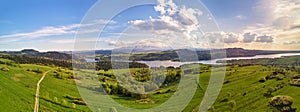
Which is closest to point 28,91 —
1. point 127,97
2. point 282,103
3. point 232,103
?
point 127,97

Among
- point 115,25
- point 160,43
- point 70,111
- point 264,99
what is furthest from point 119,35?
point 264,99

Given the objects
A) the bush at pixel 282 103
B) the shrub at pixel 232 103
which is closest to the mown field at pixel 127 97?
the shrub at pixel 232 103

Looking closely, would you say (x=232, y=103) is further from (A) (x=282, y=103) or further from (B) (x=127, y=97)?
(B) (x=127, y=97)

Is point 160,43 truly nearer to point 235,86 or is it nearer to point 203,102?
point 203,102

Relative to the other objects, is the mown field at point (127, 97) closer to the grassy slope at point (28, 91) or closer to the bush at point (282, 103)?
the grassy slope at point (28, 91)

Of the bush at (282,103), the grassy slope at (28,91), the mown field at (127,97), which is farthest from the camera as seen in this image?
the mown field at (127,97)

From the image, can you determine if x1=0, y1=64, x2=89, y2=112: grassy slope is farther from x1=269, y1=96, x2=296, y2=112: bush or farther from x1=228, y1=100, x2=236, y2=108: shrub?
x1=269, y1=96, x2=296, y2=112: bush

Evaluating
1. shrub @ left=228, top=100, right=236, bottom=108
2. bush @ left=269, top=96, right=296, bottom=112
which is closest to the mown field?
shrub @ left=228, top=100, right=236, bottom=108

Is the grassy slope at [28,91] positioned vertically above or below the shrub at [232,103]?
above

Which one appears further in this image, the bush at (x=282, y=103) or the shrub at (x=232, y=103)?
the shrub at (x=232, y=103)

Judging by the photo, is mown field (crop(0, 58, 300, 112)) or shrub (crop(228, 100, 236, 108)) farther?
shrub (crop(228, 100, 236, 108))

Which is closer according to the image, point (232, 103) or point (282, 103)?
point (282, 103)
